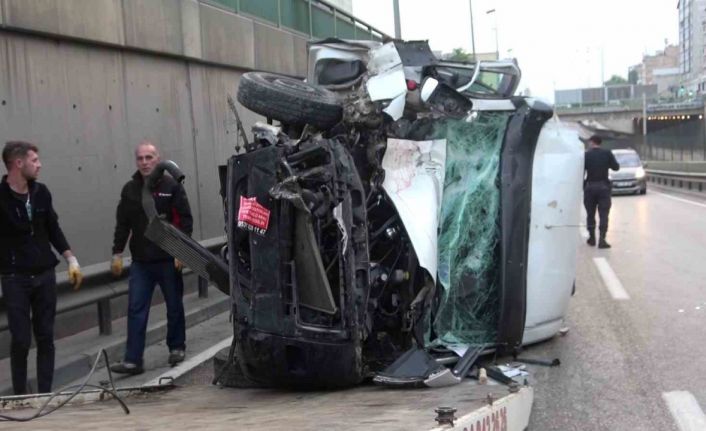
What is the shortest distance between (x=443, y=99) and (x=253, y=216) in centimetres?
180

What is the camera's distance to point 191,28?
10.9 meters

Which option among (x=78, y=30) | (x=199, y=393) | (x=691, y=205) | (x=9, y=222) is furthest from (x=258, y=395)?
(x=691, y=205)

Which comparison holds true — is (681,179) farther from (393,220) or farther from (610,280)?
(393,220)

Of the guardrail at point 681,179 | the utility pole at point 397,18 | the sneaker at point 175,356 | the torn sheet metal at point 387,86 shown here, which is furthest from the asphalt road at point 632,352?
the guardrail at point 681,179

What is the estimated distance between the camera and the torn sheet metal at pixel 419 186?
4.88m

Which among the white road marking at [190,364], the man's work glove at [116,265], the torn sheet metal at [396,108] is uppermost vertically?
the torn sheet metal at [396,108]

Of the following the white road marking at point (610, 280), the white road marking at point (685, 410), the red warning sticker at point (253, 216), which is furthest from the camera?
the white road marking at point (610, 280)

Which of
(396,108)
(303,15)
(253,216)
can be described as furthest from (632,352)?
(303,15)

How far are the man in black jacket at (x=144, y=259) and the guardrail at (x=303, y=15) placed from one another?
5739 mm

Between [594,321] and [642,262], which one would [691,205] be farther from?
[594,321]

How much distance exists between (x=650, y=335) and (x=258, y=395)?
401cm

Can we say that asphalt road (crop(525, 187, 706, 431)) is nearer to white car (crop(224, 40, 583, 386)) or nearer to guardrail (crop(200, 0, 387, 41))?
white car (crop(224, 40, 583, 386))

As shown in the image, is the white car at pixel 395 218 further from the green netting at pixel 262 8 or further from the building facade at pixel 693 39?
the building facade at pixel 693 39

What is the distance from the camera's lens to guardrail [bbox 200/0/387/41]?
1324 centimetres
